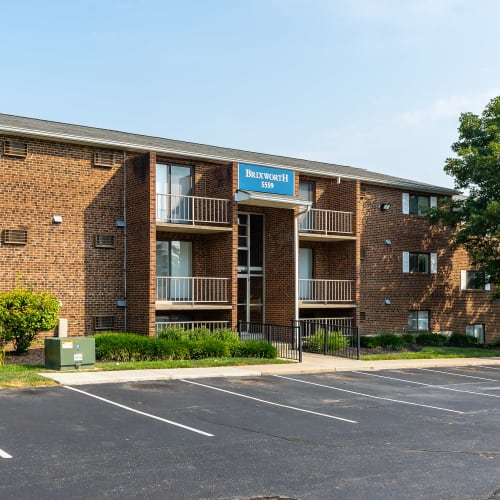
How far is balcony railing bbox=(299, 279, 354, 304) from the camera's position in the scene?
26609mm

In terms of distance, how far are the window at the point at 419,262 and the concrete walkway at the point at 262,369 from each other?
6.49 meters

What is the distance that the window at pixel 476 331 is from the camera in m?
31.5

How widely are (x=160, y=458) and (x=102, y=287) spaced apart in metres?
14.1

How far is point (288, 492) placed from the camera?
721 centimetres

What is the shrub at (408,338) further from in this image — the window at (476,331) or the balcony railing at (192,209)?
the balcony railing at (192,209)

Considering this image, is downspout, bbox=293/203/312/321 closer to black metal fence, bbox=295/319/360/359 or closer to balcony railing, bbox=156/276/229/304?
black metal fence, bbox=295/319/360/359

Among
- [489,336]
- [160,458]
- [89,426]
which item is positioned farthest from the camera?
[489,336]

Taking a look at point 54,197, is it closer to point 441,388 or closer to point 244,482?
point 441,388

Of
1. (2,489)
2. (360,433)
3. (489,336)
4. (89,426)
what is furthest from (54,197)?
(489,336)

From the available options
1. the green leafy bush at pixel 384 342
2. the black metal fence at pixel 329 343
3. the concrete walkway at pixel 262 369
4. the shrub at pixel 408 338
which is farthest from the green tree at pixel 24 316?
the shrub at pixel 408 338

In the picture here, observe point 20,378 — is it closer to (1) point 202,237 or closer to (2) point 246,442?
(2) point 246,442

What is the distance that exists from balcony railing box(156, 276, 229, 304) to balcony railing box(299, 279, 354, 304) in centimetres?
414

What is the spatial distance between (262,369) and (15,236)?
8374mm

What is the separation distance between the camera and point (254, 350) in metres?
20.9
